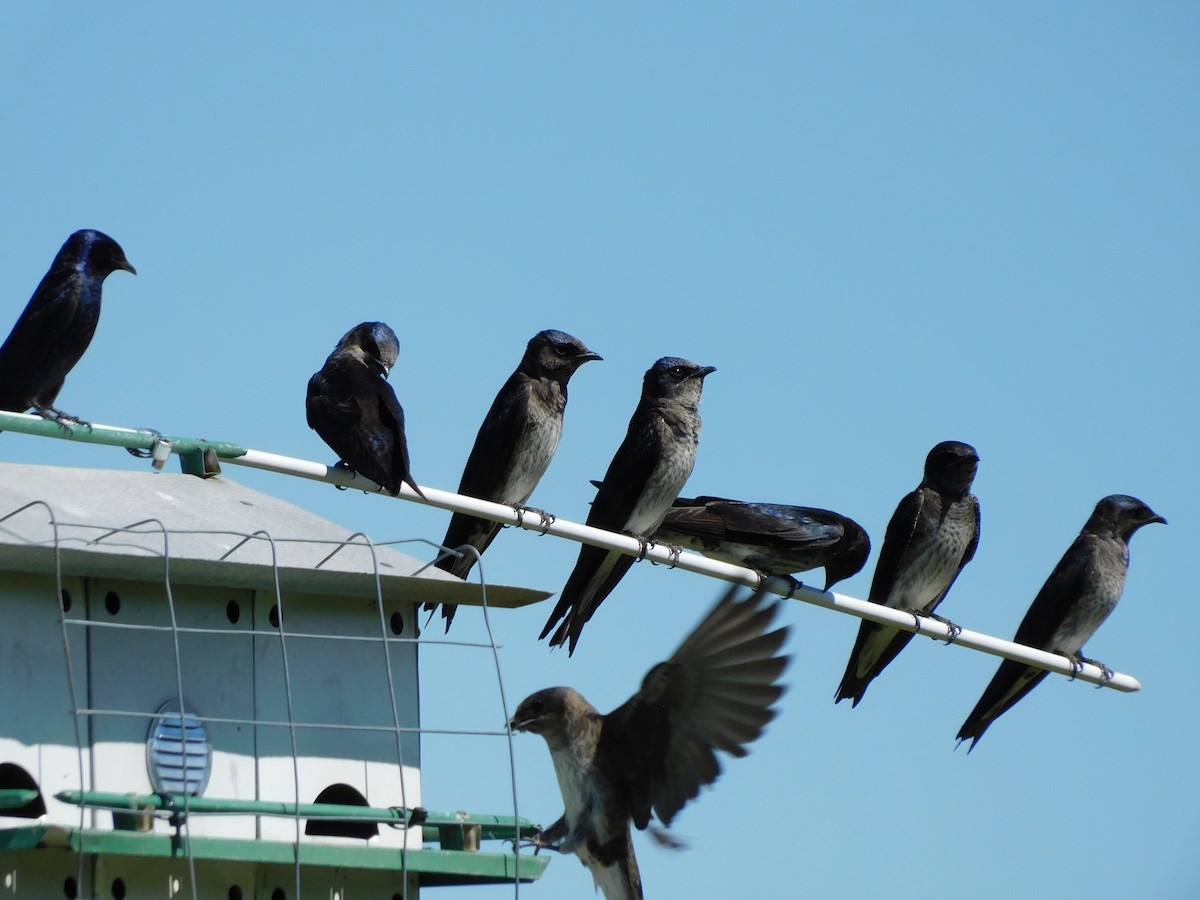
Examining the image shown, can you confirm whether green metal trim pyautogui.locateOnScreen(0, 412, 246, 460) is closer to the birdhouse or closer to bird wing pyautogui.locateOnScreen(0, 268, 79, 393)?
the birdhouse

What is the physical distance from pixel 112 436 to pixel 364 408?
1.84m

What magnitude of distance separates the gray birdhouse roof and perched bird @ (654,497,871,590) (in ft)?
8.03

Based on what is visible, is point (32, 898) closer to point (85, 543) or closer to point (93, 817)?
point (93, 817)

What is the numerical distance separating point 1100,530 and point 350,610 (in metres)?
5.77

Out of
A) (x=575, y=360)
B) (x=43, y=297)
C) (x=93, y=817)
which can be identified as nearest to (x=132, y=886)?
(x=93, y=817)

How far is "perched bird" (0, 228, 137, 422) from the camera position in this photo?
8.45 m

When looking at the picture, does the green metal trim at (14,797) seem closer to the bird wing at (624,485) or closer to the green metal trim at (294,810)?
the green metal trim at (294,810)

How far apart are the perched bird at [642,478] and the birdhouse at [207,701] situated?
4.47 feet

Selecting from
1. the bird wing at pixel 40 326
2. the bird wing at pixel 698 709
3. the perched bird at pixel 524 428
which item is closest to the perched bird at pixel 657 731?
the bird wing at pixel 698 709

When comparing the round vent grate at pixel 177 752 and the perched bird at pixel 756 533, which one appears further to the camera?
the perched bird at pixel 756 533

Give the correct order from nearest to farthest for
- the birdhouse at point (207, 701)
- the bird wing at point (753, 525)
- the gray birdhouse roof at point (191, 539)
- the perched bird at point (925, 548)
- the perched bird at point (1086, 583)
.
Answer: the birdhouse at point (207, 701) < the gray birdhouse roof at point (191, 539) < the bird wing at point (753, 525) < the perched bird at point (925, 548) < the perched bird at point (1086, 583)

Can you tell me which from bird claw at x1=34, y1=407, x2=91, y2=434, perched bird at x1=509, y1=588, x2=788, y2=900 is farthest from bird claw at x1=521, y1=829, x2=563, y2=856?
bird claw at x1=34, y1=407, x2=91, y2=434

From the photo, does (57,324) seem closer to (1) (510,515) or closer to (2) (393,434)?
(2) (393,434)

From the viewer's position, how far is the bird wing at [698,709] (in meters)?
6.77
